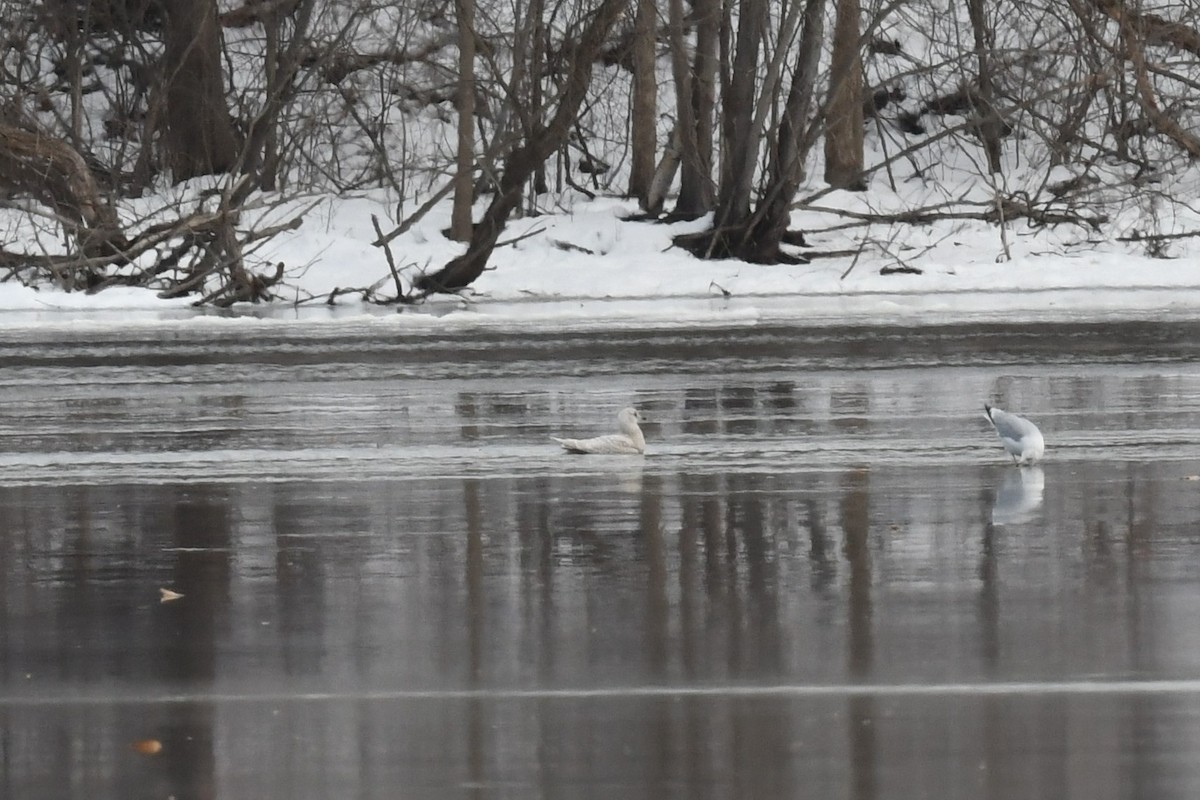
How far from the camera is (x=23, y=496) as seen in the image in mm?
10578

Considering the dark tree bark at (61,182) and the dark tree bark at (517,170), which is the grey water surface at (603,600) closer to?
the dark tree bark at (61,182)

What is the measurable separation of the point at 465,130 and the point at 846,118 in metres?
7.87

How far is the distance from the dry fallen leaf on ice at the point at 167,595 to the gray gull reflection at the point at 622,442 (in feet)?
14.0

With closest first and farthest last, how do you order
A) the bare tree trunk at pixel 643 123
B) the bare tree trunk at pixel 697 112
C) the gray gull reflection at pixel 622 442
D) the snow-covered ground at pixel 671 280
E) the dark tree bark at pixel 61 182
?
the gray gull reflection at pixel 622 442 < the snow-covered ground at pixel 671 280 < the dark tree bark at pixel 61 182 < the bare tree trunk at pixel 697 112 < the bare tree trunk at pixel 643 123

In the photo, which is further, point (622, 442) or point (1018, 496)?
point (622, 442)

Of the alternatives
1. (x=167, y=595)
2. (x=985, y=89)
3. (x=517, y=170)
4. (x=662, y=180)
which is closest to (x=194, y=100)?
(x=662, y=180)

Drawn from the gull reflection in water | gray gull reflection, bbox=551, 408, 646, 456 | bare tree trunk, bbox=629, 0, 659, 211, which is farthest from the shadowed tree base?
the gull reflection in water

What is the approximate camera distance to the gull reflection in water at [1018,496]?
364 inches

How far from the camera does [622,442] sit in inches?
460

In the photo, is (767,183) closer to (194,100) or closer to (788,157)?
(788,157)

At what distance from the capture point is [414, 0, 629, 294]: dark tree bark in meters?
28.6

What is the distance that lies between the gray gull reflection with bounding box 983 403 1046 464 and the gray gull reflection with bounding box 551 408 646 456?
Result: 204 centimetres

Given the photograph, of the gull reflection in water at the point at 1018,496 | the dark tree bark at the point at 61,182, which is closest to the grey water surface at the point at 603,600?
the gull reflection in water at the point at 1018,496

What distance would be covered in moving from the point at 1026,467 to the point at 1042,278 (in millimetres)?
20293
